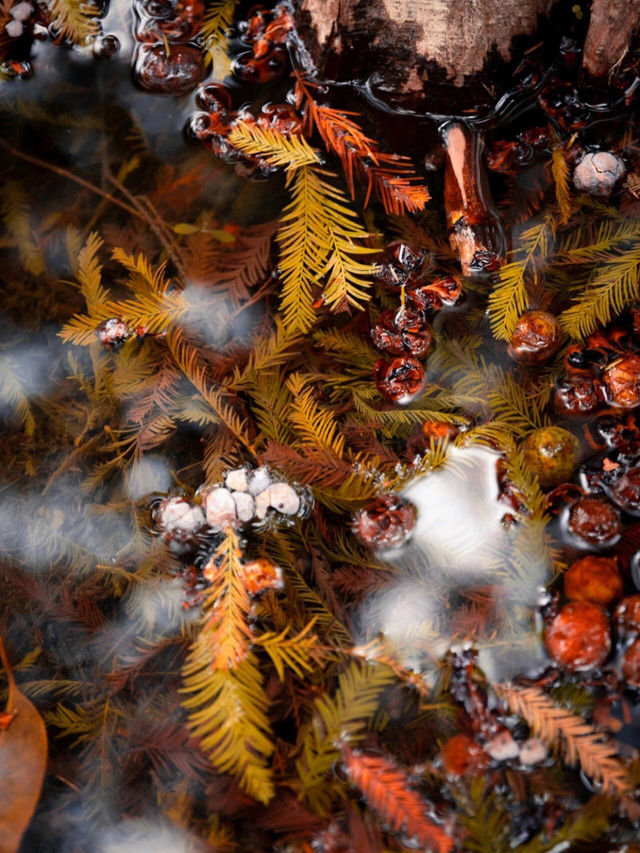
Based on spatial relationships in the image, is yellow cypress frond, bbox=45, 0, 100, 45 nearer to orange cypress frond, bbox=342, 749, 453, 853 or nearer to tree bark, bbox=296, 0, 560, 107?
tree bark, bbox=296, 0, 560, 107

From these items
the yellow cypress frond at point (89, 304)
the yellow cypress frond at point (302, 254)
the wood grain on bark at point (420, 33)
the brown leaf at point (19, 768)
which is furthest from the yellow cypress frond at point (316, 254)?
the brown leaf at point (19, 768)

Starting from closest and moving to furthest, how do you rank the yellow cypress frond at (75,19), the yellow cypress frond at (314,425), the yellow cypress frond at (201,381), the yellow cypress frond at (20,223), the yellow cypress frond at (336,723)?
1. the yellow cypress frond at (336,723)
2. the yellow cypress frond at (314,425)
3. the yellow cypress frond at (201,381)
4. the yellow cypress frond at (20,223)
5. the yellow cypress frond at (75,19)

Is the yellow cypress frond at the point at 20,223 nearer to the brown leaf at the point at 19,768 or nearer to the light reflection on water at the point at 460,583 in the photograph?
the brown leaf at the point at 19,768

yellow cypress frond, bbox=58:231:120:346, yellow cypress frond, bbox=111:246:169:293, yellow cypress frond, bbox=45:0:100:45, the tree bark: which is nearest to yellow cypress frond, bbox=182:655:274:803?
yellow cypress frond, bbox=58:231:120:346

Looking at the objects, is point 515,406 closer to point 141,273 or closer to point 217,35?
point 141,273

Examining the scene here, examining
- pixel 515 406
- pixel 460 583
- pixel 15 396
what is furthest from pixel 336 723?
pixel 15 396

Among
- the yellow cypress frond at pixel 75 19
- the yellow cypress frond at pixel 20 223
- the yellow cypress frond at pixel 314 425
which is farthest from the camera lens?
the yellow cypress frond at pixel 75 19

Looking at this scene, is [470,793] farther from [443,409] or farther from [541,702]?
[443,409]
